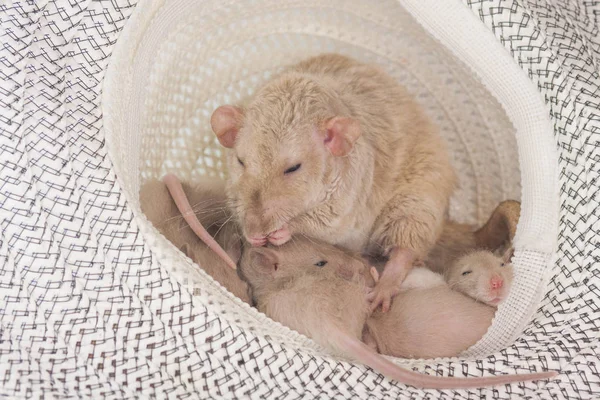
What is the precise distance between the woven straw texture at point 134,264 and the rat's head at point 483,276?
0.63 ft

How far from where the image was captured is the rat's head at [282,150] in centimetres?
211

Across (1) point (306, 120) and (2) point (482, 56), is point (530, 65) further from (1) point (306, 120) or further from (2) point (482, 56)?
(1) point (306, 120)

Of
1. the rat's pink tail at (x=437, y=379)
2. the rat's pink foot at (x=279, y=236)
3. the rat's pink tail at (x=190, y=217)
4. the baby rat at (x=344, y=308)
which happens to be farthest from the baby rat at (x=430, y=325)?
the rat's pink tail at (x=190, y=217)

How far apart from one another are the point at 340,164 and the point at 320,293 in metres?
0.51

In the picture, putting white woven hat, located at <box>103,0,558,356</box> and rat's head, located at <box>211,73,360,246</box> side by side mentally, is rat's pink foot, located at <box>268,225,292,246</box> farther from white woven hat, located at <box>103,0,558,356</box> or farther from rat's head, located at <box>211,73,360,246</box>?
white woven hat, located at <box>103,0,558,356</box>

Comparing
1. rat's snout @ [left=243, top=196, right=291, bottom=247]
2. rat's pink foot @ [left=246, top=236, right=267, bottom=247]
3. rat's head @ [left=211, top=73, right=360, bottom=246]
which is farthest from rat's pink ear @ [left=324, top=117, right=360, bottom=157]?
rat's pink foot @ [left=246, top=236, right=267, bottom=247]

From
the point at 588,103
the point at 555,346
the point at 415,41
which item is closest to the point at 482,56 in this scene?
the point at 588,103

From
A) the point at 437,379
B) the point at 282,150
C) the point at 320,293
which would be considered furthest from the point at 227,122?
the point at 437,379

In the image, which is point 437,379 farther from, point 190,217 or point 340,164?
point 190,217

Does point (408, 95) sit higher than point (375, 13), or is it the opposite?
point (375, 13)

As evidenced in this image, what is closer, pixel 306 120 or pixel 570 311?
pixel 570 311

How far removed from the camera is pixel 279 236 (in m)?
2.30

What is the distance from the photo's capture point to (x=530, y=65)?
2.10 m

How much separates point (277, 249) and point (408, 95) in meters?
1.02
